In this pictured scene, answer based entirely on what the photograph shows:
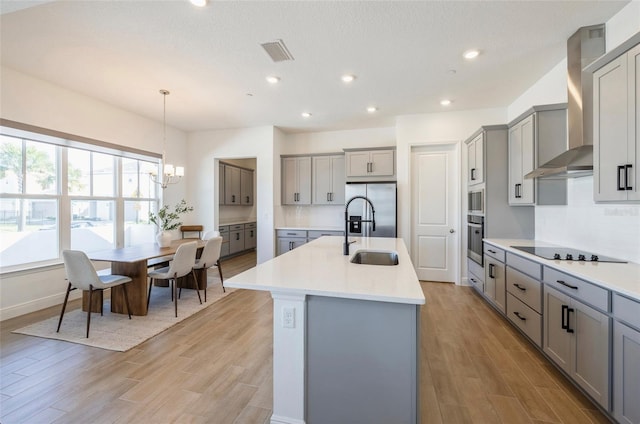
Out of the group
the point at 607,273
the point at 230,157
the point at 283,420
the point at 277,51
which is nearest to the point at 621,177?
the point at 607,273

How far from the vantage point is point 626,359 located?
146cm

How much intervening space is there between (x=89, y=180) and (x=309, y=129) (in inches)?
153

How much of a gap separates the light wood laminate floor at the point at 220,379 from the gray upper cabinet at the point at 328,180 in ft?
10.2

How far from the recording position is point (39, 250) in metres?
3.60

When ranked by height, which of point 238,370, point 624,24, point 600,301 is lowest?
point 238,370

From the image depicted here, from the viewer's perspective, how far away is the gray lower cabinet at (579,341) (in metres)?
1.63

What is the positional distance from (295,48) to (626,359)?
332 cm

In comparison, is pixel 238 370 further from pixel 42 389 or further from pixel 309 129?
pixel 309 129

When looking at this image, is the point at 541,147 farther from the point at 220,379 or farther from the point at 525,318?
the point at 220,379

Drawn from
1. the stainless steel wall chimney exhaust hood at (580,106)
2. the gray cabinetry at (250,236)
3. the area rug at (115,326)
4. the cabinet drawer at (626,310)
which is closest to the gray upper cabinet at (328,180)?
the gray cabinetry at (250,236)

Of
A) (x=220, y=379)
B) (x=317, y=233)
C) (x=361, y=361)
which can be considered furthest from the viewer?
(x=317, y=233)

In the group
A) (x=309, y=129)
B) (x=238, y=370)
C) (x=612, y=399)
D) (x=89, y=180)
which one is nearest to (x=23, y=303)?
(x=89, y=180)

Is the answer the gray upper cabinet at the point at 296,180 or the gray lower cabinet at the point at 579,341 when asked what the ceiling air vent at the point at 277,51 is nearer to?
the gray upper cabinet at the point at 296,180

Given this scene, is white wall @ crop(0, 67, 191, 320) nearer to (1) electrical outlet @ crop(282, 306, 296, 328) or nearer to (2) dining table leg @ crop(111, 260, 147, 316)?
(2) dining table leg @ crop(111, 260, 147, 316)
